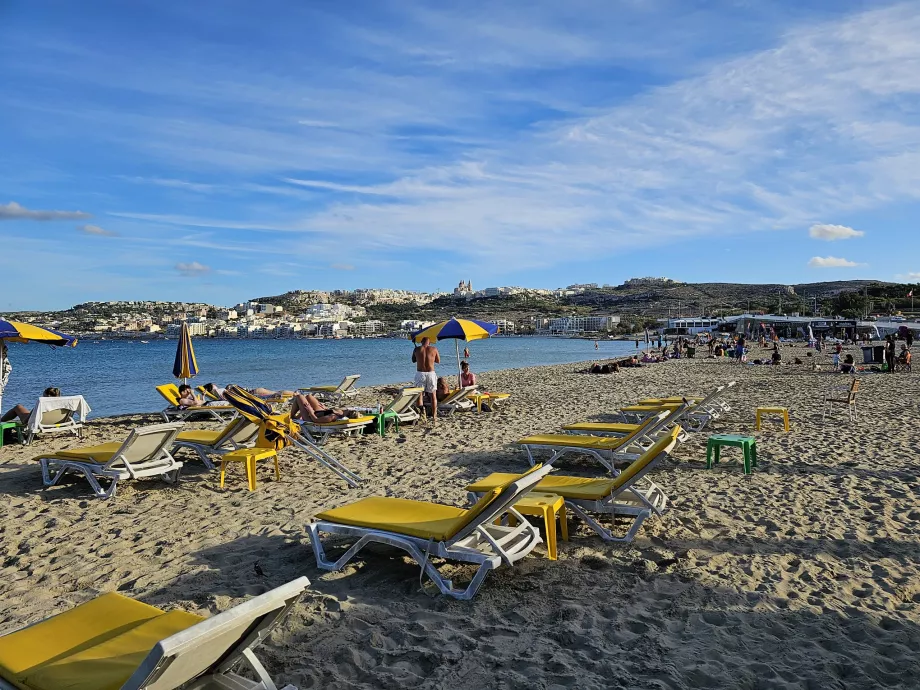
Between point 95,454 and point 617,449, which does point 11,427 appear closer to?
point 95,454

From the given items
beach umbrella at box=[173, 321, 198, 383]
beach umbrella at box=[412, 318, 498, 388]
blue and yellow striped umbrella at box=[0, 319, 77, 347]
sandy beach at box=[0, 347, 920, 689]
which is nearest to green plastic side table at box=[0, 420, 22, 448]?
blue and yellow striped umbrella at box=[0, 319, 77, 347]

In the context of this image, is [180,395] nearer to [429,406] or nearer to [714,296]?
[429,406]

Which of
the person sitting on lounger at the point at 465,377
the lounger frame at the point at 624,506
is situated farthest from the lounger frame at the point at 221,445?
the person sitting on lounger at the point at 465,377

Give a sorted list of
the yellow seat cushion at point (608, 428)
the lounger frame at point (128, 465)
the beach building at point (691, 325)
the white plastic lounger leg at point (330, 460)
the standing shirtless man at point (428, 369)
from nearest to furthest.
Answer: the lounger frame at point (128, 465) → the white plastic lounger leg at point (330, 460) → the yellow seat cushion at point (608, 428) → the standing shirtless man at point (428, 369) → the beach building at point (691, 325)

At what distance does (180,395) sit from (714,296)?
127587 mm

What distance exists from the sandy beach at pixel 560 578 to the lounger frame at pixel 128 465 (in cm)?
18

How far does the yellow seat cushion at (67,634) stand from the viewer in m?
2.39

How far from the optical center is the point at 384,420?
393 inches

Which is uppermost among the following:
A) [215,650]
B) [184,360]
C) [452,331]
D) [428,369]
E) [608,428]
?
[452,331]

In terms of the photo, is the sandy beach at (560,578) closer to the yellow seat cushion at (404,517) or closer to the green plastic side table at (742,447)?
the green plastic side table at (742,447)

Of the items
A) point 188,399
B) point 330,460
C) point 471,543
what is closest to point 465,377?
point 188,399

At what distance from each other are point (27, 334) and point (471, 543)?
9.07 metres

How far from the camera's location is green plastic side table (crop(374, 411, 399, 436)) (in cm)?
983

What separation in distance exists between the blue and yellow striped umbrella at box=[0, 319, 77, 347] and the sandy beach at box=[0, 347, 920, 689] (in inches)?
117
